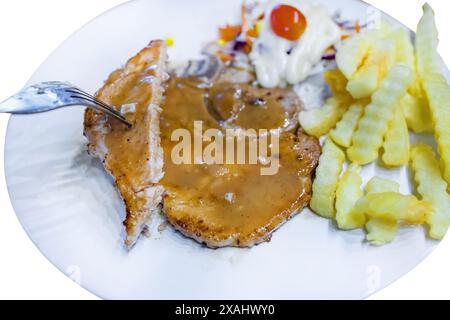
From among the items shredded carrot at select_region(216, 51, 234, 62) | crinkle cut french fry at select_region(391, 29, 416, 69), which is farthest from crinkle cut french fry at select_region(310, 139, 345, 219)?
shredded carrot at select_region(216, 51, 234, 62)

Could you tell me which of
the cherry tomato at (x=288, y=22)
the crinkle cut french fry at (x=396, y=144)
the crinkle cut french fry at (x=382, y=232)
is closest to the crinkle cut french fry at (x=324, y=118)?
the crinkle cut french fry at (x=396, y=144)

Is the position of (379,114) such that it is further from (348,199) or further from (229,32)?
(229,32)

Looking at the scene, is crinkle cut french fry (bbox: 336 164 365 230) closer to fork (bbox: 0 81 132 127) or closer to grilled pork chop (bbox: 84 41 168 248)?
grilled pork chop (bbox: 84 41 168 248)

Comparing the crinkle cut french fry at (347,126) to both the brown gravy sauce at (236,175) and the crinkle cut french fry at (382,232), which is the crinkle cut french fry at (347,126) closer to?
the brown gravy sauce at (236,175)

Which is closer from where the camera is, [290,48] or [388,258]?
[388,258]

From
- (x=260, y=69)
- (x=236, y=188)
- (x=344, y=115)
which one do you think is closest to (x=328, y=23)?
(x=260, y=69)

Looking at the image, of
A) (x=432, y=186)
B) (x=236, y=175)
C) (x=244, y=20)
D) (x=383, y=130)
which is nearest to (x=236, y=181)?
(x=236, y=175)

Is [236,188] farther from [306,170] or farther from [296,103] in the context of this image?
[296,103]
